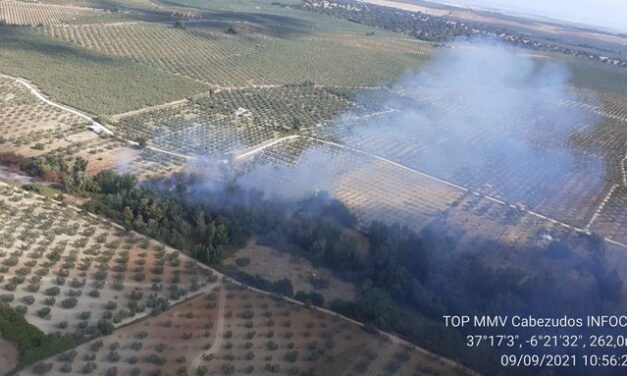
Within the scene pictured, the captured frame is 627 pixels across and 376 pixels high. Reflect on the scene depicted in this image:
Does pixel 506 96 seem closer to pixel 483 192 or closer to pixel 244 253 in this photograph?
pixel 483 192

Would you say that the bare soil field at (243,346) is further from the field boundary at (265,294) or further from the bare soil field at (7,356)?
the bare soil field at (7,356)

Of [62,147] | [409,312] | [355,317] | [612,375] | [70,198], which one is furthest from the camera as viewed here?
[62,147]

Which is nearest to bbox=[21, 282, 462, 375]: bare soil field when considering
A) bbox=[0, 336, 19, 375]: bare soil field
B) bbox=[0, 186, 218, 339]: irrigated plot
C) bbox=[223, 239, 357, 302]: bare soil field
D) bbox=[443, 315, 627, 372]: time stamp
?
bbox=[0, 336, 19, 375]: bare soil field

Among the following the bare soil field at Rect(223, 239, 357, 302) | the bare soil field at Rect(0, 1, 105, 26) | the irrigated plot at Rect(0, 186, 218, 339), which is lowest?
the bare soil field at Rect(223, 239, 357, 302)

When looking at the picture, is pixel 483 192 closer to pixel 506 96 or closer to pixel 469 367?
pixel 469 367

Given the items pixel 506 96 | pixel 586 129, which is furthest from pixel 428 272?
pixel 506 96

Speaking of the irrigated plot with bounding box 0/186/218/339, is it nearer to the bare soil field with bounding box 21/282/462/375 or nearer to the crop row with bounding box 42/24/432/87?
the bare soil field with bounding box 21/282/462/375

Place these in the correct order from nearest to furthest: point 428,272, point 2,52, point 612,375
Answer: point 612,375, point 428,272, point 2,52

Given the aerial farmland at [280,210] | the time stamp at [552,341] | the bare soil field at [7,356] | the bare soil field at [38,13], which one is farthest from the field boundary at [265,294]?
the bare soil field at [38,13]

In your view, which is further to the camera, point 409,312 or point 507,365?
point 409,312
